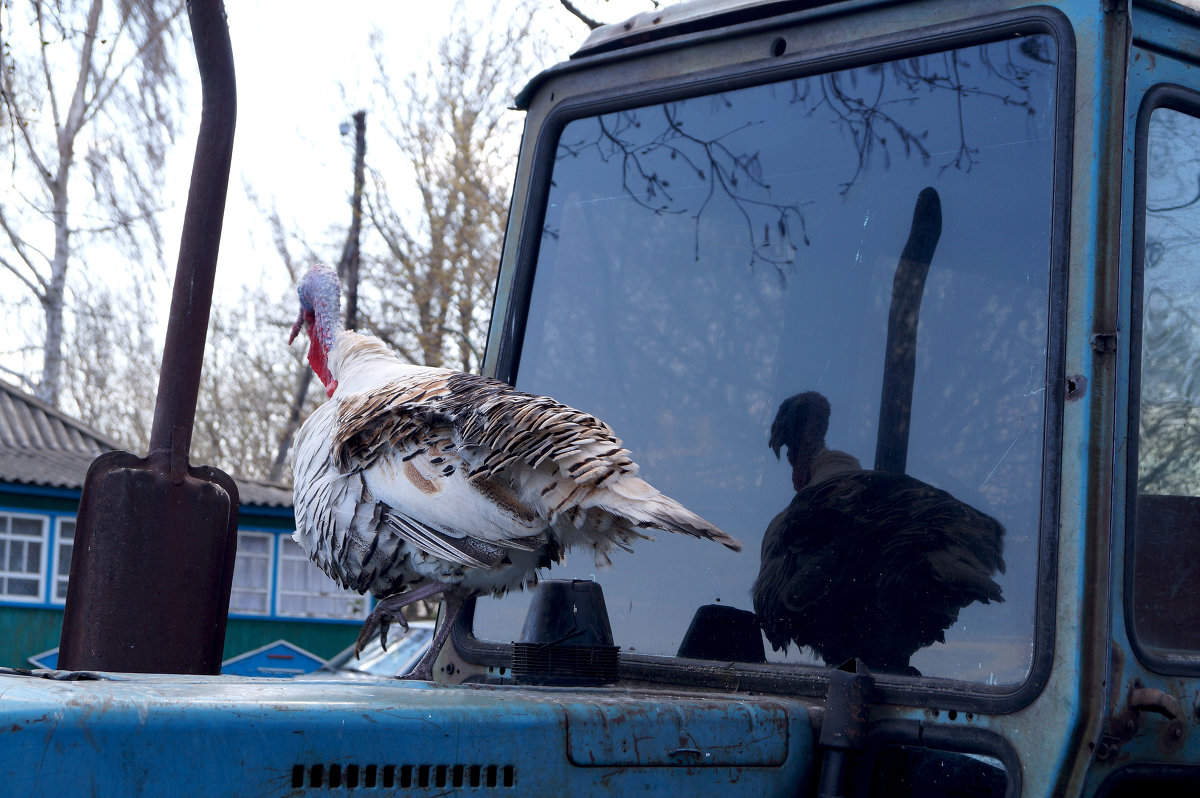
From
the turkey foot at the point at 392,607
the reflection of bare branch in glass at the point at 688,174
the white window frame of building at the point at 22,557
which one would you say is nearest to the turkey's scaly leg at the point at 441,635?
the turkey foot at the point at 392,607

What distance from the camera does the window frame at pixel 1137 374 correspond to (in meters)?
2.15

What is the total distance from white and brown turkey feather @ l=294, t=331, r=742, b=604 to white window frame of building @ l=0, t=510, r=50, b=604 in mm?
17706

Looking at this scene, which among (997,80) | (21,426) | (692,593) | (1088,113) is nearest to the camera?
(1088,113)

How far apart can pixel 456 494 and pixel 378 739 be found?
90cm

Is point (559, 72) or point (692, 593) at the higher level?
point (559, 72)

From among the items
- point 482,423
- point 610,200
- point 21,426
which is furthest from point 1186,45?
point 21,426

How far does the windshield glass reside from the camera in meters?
2.29

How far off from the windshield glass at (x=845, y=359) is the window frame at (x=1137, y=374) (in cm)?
14

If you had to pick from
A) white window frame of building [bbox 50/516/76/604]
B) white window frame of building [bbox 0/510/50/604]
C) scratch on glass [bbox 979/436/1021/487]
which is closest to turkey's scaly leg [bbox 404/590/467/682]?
scratch on glass [bbox 979/436/1021/487]

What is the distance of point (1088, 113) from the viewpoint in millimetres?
2262

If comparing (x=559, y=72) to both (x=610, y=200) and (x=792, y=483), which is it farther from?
(x=792, y=483)

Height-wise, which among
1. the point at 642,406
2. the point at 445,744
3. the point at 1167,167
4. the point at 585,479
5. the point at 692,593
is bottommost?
the point at 445,744

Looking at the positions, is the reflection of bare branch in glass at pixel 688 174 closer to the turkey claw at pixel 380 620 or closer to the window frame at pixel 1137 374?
the window frame at pixel 1137 374

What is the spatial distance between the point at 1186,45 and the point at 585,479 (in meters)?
1.37
